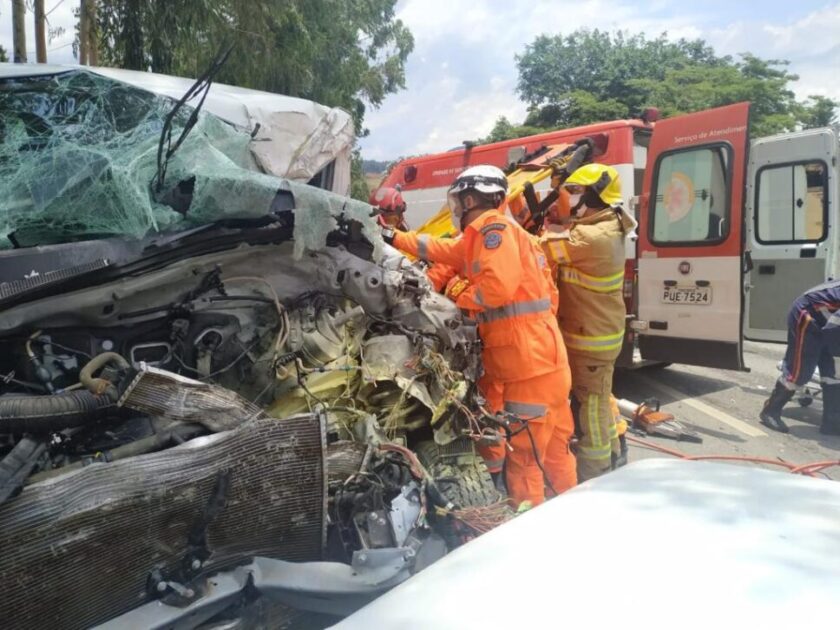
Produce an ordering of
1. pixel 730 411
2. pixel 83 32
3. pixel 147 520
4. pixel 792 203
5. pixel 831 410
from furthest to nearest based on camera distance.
→ pixel 83 32 < pixel 730 411 < pixel 792 203 < pixel 831 410 < pixel 147 520

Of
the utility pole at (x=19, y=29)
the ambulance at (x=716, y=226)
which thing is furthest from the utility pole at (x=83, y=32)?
the ambulance at (x=716, y=226)

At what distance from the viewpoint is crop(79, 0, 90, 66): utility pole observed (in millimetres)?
7453

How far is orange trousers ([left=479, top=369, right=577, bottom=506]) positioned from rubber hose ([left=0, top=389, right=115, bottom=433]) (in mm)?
1994

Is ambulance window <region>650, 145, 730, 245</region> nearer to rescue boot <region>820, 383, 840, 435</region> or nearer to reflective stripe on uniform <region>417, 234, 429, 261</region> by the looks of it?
rescue boot <region>820, 383, 840, 435</region>

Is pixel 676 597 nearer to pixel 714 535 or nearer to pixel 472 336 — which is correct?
pixel 714 535

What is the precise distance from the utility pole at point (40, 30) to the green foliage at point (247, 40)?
2.19ft

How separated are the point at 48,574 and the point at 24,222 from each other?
3.85 feet

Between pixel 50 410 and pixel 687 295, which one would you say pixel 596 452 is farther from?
pixel 50 410

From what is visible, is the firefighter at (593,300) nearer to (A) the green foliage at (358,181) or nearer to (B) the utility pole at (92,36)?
(B) the utility pole at (92,36)

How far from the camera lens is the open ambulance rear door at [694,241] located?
552cm

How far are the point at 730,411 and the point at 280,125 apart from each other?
497cm

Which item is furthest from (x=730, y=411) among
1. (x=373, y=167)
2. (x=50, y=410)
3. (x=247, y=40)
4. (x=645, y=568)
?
(x=373, y=167)

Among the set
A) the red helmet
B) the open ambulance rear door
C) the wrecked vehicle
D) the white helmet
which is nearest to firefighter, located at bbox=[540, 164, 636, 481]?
the white helmet

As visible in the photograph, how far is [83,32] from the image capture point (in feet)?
24.4
